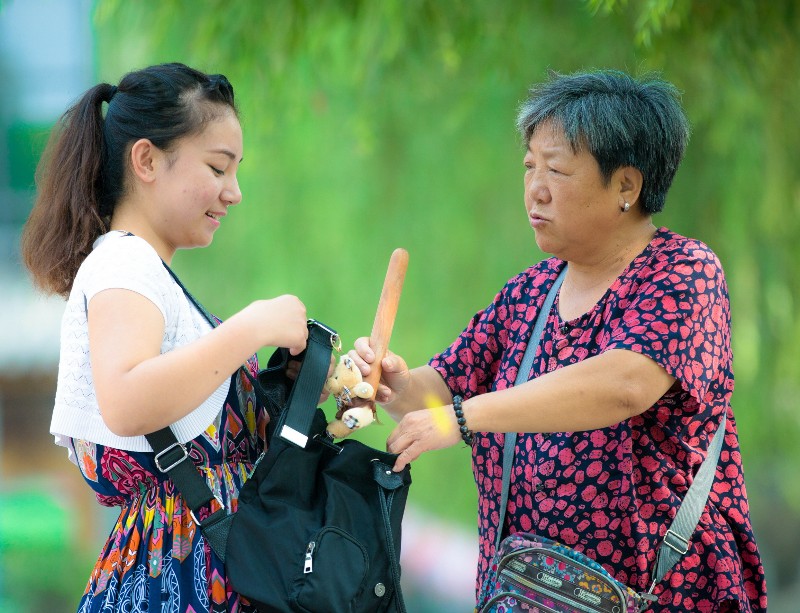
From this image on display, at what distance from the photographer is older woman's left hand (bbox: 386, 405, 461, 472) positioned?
1788mm

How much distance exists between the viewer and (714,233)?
4.18 m

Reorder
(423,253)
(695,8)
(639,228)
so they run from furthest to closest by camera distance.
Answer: (423,253)
(695,8)
(639,228)

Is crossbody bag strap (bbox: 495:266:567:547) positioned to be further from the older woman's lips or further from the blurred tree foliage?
Result: the blurred tree foliage

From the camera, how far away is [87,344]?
159cm

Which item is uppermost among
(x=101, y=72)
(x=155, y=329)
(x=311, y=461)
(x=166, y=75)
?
(x=101, y=72)

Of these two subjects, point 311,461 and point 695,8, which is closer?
point 311,461

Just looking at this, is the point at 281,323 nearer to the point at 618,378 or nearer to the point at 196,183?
the point at 196,183

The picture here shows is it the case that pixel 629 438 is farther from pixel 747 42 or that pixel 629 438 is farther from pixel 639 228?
pixel 747 42

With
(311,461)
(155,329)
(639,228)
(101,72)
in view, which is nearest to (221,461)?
(311,461)

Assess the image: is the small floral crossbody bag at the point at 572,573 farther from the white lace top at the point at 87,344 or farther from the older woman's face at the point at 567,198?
the white lace top at the point at 87,344

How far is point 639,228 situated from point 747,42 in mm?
1784

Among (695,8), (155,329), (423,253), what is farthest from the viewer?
(423,253)

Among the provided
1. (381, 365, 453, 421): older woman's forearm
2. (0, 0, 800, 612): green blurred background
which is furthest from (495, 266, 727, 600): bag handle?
(0, 0, 800, 612): green blurred background

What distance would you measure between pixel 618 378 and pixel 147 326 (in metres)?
0.79
